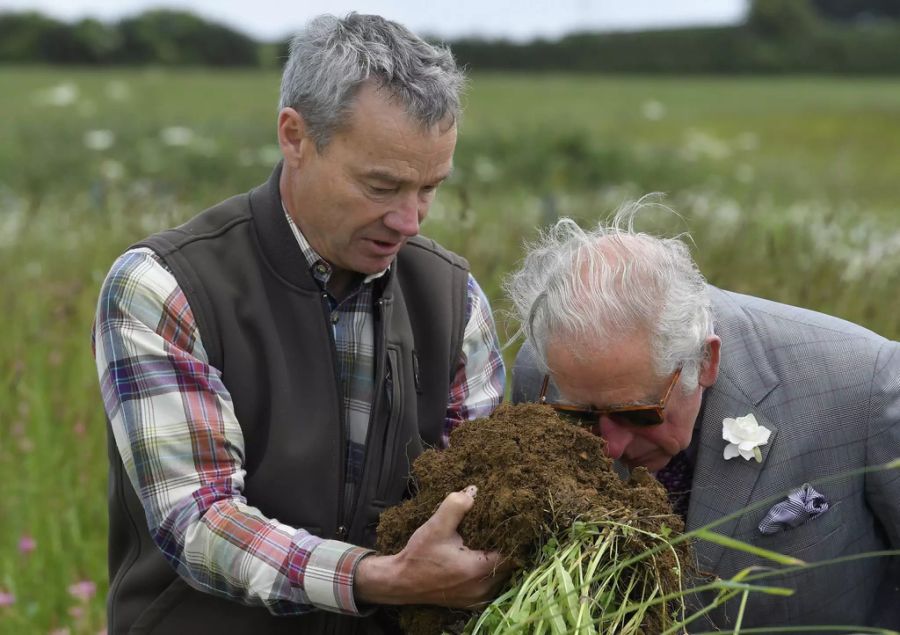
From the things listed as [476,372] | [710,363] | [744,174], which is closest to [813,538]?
[710,363]

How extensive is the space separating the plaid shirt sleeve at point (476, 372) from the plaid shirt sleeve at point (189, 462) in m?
0.67

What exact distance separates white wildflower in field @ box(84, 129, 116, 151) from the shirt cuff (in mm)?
12009

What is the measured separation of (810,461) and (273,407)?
1.40 m

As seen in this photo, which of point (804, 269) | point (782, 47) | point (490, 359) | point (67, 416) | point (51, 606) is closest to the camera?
point (490, 359)

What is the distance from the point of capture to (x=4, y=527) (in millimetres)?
4559

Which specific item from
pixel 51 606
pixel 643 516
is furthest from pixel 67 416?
pixel 643 516

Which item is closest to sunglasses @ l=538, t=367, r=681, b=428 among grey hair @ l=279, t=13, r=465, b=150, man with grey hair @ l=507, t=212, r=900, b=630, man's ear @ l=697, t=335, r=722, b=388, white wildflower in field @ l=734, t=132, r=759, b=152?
man with grey hair @ l=507, t=212, r=900, b=630

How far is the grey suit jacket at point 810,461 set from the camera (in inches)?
120

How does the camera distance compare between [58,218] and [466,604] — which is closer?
[466,604]

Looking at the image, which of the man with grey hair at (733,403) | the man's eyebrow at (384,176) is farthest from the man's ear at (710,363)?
the man's eyebrow at (384,176)

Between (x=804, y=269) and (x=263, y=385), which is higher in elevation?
(x=263, y=385)

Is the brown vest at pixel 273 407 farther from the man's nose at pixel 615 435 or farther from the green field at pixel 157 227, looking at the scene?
the green field at pixel 157 227

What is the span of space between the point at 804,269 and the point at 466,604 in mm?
3514

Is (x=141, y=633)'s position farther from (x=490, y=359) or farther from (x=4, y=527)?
(x=4, y=527)
